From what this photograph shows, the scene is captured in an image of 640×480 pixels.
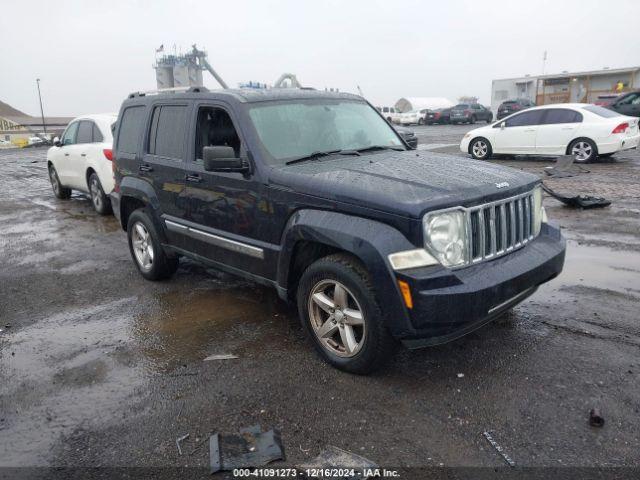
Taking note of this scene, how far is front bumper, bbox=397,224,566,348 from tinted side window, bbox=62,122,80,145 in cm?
880

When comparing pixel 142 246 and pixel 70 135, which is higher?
pixel 70 135

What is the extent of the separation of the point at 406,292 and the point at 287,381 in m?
1.11

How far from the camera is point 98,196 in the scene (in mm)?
9328

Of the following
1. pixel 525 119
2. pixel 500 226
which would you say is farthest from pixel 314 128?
pixel 525 119

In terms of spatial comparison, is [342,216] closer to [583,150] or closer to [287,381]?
[287,381]

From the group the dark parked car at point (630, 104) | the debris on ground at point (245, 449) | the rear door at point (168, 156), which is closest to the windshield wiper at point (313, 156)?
the rear door at point (168, 156)

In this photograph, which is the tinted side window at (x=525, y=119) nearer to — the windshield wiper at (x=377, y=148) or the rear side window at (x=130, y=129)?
the windshield wiper at (x=377, y=148)

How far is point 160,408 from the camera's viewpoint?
328cm

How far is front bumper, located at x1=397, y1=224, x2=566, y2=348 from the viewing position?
118 inches

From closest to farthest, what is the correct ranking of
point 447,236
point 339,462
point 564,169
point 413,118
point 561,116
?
point 339,462 < point 447,236 < point 564,169 < point 561,116 < point 413,118

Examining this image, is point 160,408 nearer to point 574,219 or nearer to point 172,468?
point 172,468

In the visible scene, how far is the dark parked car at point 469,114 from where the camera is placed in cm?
3678

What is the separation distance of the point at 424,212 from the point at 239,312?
2357 mm

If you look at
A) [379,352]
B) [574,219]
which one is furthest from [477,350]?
[574,219]
